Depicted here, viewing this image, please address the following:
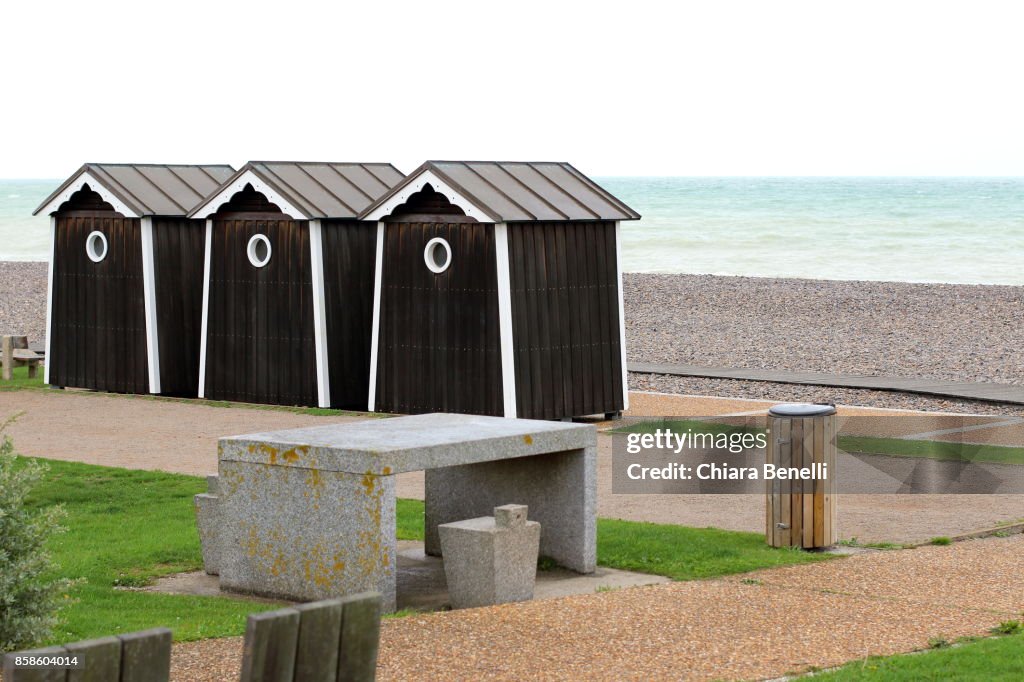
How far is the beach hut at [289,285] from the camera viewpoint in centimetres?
1872

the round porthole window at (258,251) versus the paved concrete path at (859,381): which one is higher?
the round porthole window at (258,251)

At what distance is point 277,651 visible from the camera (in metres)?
4.23

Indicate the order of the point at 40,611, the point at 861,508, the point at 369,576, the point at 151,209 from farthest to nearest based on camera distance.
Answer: the point at 151,209 → the point at 861,508 → the point at 369,576 → the point at 40,611

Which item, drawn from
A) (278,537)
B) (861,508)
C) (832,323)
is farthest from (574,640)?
(832,323)

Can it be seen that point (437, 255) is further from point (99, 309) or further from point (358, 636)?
point (358, 636)

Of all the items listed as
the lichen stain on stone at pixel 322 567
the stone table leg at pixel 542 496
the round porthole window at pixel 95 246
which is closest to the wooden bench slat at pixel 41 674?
the lichen stain on stone at pixel 322 567

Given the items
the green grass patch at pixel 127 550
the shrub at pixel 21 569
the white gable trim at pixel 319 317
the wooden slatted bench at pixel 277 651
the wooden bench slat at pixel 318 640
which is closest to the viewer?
the wooden slatted bench at pixel 277 651

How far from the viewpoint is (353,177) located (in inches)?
782

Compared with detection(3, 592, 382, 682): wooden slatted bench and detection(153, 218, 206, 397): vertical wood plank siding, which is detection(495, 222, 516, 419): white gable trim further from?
detection(3, 592, 382, 682): wooden slatted bench

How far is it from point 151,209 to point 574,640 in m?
14.1

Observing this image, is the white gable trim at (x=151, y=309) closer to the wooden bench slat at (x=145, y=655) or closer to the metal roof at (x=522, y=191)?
the metal roof at (x=522, y=191)

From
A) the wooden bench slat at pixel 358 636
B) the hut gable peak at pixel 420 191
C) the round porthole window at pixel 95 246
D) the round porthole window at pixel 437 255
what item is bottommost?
the wooden bench slat at pixel 358 636

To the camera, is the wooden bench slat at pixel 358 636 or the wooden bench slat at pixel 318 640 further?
the wooden bench slat at pixel 358 636

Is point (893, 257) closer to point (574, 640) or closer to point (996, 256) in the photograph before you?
point (996, 256)
